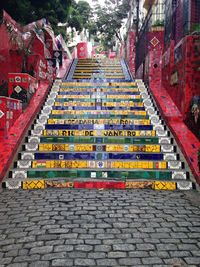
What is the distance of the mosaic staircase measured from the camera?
18.5 feet

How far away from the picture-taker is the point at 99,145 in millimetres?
6660

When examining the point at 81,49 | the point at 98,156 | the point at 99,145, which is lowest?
the point at 98,156

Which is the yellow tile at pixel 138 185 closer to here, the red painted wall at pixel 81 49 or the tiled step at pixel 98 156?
the tiled step at pixel 98 156

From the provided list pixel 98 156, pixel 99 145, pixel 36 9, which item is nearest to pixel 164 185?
pixel 98 156

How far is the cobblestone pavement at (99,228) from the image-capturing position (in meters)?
2.94

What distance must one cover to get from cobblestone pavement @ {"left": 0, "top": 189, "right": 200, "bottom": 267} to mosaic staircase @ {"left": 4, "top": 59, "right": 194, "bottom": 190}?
0.48m

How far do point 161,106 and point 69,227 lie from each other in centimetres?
551

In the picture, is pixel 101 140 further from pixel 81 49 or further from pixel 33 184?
pixel 81 49

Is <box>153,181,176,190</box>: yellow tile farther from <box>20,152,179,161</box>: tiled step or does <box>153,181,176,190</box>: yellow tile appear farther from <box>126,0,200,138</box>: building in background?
<box>126,0,200,138</box>: building in background

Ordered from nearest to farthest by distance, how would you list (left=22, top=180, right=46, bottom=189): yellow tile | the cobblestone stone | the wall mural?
the cobblestone stone
(left=22, top=180, right=46, bottom=189): yellow tile
the wall mural

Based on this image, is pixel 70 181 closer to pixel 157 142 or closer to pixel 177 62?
pixel 157 142

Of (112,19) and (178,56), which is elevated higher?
(112,19)

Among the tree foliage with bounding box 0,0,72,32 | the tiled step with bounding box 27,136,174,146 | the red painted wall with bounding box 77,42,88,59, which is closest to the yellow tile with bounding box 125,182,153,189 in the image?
the tiled step with bounding box 27,136,174,146

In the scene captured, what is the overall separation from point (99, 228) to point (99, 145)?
314 centimetres
